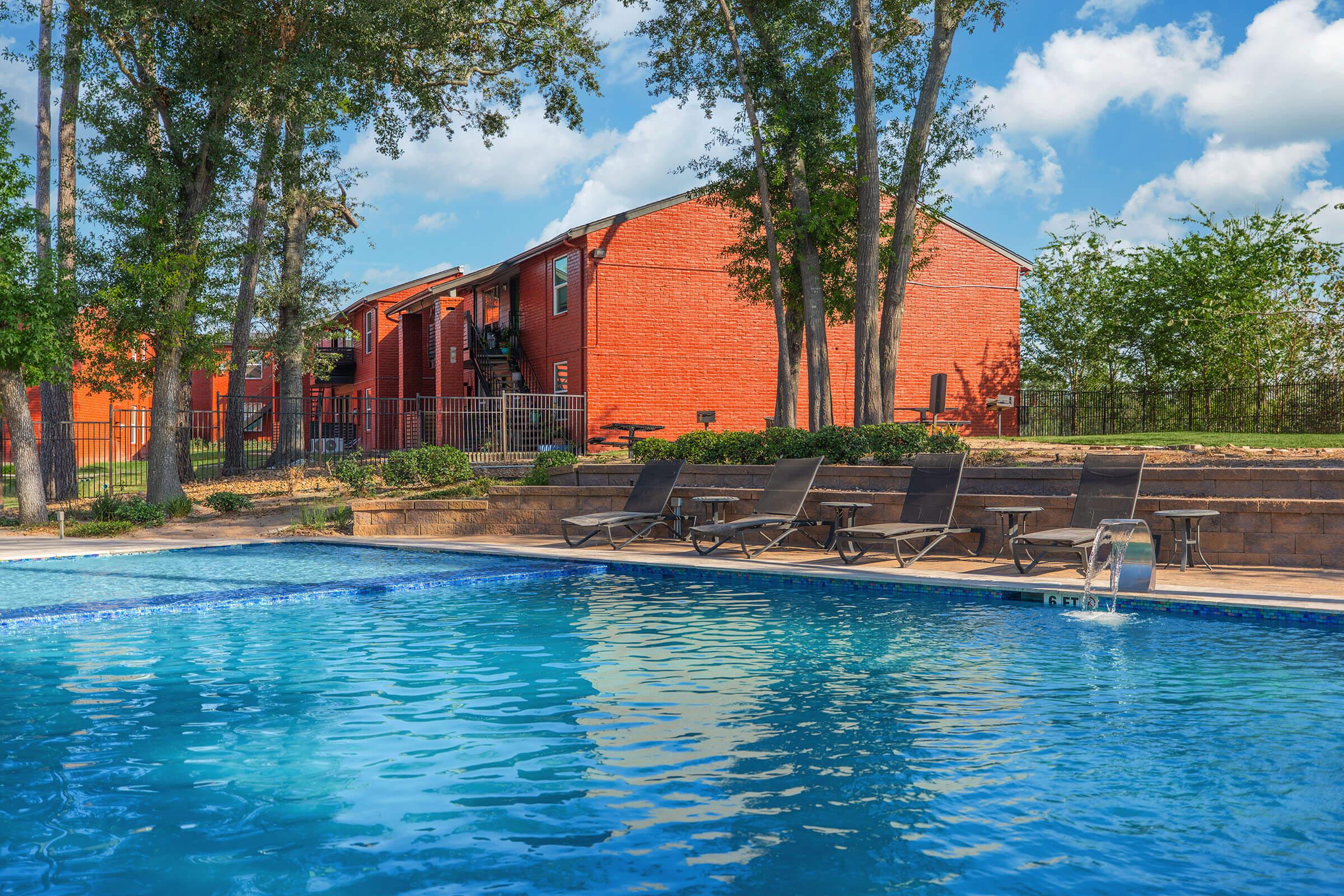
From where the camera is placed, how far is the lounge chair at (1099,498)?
9438mm

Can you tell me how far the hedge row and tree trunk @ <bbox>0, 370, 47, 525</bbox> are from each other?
9872 mm

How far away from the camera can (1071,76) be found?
643 inches

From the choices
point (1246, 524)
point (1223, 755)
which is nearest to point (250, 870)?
point (1223, 755)

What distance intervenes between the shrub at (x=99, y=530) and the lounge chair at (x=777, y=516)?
8.92m

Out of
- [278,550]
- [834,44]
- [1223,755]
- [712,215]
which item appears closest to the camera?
[1223,755]

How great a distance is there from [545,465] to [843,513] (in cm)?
553

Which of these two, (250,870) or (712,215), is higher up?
(712,215)

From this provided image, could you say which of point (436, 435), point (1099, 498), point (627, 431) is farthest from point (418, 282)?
point (1099, 498)

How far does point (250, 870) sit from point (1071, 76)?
17.0m

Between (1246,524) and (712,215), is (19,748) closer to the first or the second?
(1246,524)

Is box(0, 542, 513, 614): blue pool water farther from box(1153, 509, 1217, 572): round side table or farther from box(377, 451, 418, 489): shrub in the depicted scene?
box(1153, 509, 1217, 572): round side table

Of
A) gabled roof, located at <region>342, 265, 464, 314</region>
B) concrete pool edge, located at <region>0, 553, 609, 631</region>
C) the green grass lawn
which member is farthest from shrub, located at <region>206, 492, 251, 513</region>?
gabled roof, located at <region>342, 265, 464, 314</region>

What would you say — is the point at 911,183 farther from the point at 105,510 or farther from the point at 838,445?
the point at 105,510

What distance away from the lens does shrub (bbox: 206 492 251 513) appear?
1648cm
